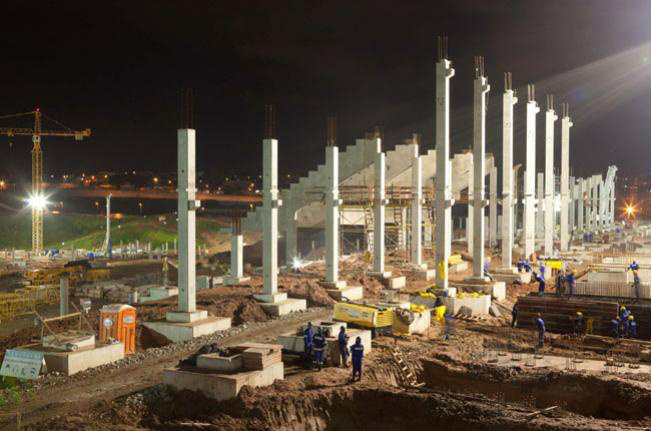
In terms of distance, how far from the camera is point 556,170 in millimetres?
92688

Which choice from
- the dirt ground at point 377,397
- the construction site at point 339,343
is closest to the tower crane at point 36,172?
the construction site at point 339,343

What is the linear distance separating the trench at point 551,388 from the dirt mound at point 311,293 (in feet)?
27.5

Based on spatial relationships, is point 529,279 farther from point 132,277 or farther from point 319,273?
point 132,277

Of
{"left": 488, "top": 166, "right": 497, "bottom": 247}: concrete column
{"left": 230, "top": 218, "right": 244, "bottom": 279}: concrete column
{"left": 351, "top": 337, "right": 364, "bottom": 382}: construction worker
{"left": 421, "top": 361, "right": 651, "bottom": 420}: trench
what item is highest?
{"left": 488, "top": 166, "right": 497, "bottom": 247}: concrete column

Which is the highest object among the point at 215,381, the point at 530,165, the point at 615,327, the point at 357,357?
the point at 530,165

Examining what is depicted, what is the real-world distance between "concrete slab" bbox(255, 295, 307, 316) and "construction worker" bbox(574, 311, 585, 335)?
9.51 meters

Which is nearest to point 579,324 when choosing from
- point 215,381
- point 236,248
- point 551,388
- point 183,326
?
point 551,388

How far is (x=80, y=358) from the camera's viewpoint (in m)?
15.5

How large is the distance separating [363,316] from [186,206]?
238 inches

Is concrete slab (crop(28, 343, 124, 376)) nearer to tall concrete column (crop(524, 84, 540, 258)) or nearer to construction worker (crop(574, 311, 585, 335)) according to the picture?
construction worker (crop(574, 311, 585, 335))

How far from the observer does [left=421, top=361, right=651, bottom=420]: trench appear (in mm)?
15076

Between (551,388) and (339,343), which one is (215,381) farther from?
(551,388)

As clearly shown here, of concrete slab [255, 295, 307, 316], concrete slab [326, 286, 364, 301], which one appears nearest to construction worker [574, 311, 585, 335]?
concrete slab [326, 286, 364, 301]

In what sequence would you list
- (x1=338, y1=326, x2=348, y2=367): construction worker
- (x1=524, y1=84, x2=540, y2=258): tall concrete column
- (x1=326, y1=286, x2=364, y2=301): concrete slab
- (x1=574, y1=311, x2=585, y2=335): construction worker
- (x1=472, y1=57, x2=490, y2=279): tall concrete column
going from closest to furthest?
1. (x1=338, y1=326, x2=348, y2=367): construction worker
2. (x1=574, y1=311, x2=585, y2=335): construction worker
3. (x1=326, y1=286, x2=364, y2=301): concrete slab
4. (x1=472, y1=57, x2=490, y2=279): tall concrete column
5. (x1=524, y1=84, x2=540, y2=258): tall concrete column
